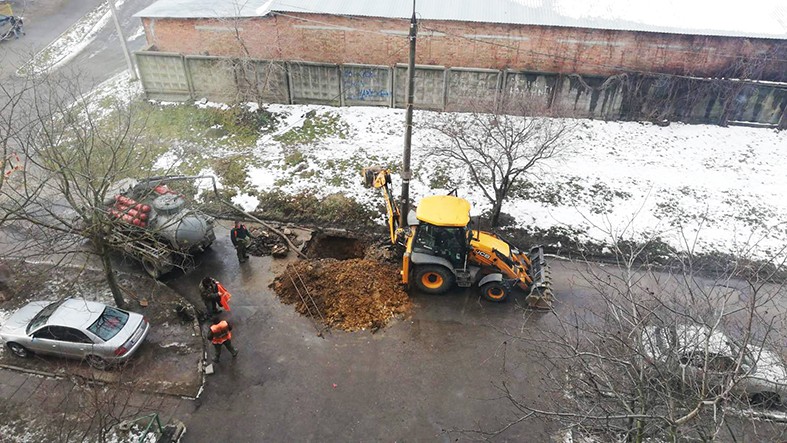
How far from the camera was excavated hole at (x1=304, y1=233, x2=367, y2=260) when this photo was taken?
14266 mm

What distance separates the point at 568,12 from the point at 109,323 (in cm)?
1967

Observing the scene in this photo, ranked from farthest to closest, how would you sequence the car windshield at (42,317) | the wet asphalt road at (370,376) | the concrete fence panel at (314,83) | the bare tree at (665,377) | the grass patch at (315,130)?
the concrete fence panel at (314,83), the grass patch at (315,130), the car windshield at (42,317), the wet asphalt road at (370,376), the bare tree at (665,377)

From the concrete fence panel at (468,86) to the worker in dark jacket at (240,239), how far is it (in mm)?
9956

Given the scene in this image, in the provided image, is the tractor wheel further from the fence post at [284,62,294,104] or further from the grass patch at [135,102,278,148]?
the fence post at [284,62,294,104]

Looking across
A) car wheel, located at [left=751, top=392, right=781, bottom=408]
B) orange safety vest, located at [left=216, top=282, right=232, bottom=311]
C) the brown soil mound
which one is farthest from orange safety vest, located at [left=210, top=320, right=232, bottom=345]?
car wheel, located at [left=751, top=392, right=781, bottom=408]

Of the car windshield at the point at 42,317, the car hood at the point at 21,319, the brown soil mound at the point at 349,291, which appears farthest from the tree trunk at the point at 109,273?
the brown soil mound at the point at 349,291

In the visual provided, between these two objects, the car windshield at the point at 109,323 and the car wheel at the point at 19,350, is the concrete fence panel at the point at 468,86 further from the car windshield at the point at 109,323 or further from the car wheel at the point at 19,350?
the car wheel at the point at 19,350

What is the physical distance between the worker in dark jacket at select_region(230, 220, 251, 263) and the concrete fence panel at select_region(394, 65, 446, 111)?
379 inches

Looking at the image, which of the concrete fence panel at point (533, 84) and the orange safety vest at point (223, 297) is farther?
the concrete fence panel at point (533, 84)

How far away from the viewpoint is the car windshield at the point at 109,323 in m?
10.4

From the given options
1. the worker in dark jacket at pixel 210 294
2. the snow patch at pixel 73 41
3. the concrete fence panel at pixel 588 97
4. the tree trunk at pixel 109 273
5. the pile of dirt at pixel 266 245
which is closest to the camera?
the tree trunk at pixel 109 273

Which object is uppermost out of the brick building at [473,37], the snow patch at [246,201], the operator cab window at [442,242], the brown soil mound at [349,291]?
the brick building at [473,37]

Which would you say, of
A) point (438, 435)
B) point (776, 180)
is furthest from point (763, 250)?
point (438, 435)

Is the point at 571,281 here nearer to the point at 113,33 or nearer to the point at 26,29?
the point at 113,33
